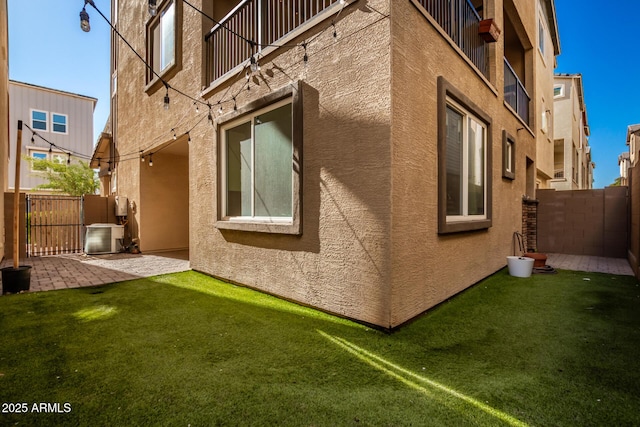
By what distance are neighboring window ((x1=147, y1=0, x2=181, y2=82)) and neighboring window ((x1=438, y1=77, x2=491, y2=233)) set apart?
590cm

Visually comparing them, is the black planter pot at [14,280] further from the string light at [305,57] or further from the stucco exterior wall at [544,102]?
the stucco exterior wall at [544,102]

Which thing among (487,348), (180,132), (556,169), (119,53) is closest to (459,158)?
(487,348)

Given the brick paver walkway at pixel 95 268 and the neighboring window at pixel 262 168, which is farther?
the brick paver walkway at pixel 95 268

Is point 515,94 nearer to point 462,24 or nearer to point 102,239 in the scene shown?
point 462,24

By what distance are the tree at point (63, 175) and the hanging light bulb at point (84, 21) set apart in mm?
18682

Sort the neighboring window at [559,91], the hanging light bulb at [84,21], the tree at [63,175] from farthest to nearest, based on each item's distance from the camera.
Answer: the tree at [63,175] < the neighboring window at [559,91] < the hanging light bulb at [84,21]

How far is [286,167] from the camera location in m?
4.21

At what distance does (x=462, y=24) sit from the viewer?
5074mm

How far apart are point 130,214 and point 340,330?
330 inches

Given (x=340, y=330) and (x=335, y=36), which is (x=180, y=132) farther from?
(x=340, y=330)

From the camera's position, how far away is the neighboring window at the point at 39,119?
59.5 ft

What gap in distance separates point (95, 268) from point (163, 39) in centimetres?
572

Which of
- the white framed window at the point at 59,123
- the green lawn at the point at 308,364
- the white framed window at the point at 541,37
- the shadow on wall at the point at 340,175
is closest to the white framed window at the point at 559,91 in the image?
the white framed window at the point at 541,37

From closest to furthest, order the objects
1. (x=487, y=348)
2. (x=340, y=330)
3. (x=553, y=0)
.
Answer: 1. (x=487, y=348)
2. (x=340, y=330)
3. (x=553, y=0)
